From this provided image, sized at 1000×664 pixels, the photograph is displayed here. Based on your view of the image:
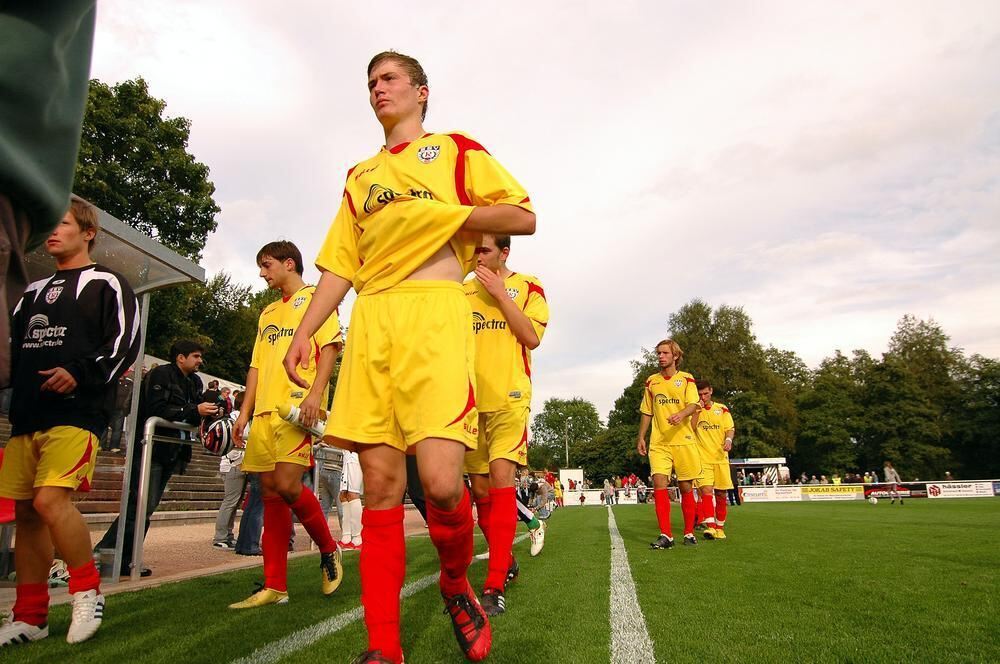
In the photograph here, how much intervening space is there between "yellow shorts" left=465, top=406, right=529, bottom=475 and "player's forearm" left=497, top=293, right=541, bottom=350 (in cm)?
51

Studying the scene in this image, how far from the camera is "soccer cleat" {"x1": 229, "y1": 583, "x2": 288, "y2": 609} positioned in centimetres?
413

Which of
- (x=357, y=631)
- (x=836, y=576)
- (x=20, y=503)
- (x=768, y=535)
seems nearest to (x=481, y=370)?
(x=357, y=631)

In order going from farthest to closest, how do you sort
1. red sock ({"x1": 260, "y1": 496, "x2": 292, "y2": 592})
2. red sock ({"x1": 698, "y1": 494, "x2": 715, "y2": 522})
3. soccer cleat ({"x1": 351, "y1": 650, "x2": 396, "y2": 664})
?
red sock ({"x1": 698, "y1": 494, "x2": 715, "y2": 522}), red sock ({"x1": 260, "y1": 496, "x2": 292, "y2": 592}), soccer cleat ({"x1": 351, "y1": 650, "x2": 396, "y2": 664})

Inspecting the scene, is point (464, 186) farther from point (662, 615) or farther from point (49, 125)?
point (662, 615)

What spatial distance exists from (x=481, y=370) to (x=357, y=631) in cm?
214

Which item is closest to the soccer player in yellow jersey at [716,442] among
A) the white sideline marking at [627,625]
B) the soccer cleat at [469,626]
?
the white sideline marking at [627,625]

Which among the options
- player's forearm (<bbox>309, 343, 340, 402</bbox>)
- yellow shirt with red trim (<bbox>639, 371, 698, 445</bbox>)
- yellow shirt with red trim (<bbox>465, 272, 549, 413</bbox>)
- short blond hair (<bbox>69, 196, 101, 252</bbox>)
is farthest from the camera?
yellow shirt with red trim (<bbox>639, 371, 698, 445</bbox>)

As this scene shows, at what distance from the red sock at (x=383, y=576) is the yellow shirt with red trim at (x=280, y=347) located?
2.02 metres

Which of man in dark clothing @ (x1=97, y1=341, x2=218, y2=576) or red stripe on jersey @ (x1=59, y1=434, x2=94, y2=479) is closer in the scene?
red stripe on jersey @ (x1=59, y1=434, x2=94, y2=479)

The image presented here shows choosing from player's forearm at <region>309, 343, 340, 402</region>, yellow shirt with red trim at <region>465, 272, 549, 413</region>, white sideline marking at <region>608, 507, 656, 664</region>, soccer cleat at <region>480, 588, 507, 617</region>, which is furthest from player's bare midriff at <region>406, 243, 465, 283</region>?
soccer cleat at <region>480, 588, 507, 617</region>

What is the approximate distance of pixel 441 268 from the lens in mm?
2734

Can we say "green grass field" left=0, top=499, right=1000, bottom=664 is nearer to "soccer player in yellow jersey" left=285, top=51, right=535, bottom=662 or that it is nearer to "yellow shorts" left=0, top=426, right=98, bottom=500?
"soccer player in yellow jersey" left=285, top=51, right=535, bottom=662

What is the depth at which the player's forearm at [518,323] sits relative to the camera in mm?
4480

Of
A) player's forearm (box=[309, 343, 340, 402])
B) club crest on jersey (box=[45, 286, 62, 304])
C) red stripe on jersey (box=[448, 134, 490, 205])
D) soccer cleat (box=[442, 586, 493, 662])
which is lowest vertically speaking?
soccer cleat (box=[442, 586, 493, 662])
